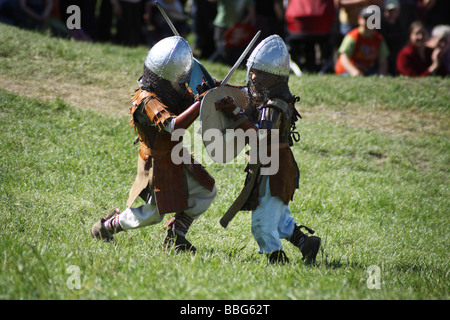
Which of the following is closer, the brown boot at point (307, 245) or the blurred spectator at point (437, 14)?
the brown boot at point (307, 245)

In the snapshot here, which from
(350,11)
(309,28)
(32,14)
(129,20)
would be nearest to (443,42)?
(350,11)

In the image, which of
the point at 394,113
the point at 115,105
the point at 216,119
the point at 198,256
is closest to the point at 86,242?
the point at 198,256

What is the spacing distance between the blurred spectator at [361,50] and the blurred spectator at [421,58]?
15.7 inches

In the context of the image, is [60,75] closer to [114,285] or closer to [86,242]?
[86,242]

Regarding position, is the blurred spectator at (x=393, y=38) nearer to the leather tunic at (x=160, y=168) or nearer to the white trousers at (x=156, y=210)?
the white trousers at (x=156, y=210)

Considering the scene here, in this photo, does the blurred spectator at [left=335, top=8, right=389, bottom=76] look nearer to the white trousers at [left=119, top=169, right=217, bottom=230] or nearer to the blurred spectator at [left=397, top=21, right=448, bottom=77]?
the blurred spectator at [left=397, top=21, right=448, bottom=77]

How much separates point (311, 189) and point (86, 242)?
112 inches

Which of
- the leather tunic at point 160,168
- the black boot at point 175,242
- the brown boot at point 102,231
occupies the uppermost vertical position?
the leather tunic at point 160,168

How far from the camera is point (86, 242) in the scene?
4266mm

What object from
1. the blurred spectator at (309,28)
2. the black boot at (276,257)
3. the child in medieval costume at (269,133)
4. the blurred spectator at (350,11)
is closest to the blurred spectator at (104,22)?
the blurred spectator at (309,28)

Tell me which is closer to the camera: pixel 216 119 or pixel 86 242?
pixel 216 119

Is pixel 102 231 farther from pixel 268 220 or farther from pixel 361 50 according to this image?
pixel 361 50

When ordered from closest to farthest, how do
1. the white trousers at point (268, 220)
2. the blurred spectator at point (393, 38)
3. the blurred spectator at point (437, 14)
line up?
the white trousers at point (268, 220), the blurred spectator at point (393, 38), the blurred spectator at point (437, 14)

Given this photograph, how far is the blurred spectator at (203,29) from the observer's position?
1073cm
